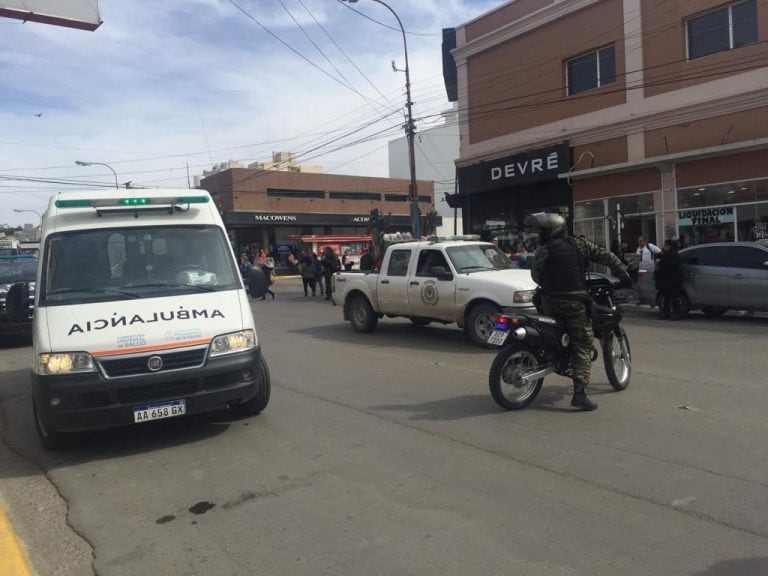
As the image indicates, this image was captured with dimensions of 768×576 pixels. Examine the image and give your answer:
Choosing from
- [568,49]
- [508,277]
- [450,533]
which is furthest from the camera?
[568,49]

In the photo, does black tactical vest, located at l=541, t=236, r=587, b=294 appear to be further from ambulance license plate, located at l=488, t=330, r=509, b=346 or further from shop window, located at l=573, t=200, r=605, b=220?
shop window, located at l=573, t=200, r=605, b=220

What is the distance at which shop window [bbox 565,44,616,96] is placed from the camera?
1891 cm

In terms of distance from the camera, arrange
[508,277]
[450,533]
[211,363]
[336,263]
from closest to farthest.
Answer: [450,533], [211,363], [508,277], [336,263]

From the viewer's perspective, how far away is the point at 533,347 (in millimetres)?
6152

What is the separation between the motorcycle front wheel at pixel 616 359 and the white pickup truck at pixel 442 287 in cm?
250

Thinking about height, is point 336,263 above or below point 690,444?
above

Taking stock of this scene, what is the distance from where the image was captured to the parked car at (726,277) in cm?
1140

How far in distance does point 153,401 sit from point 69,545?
4.68 feet

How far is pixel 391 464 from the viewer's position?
4.84m

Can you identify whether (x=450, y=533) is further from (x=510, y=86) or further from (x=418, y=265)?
(x=510, y=86)

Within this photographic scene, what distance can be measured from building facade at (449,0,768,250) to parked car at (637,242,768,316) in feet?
15.4

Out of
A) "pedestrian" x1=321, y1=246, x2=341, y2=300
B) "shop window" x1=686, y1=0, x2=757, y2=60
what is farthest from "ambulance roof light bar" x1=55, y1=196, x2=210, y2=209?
"shop window" x1=686, y1=0, x2=757, y2=60

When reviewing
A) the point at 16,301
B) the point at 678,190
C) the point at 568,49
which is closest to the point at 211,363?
the point at 16,301

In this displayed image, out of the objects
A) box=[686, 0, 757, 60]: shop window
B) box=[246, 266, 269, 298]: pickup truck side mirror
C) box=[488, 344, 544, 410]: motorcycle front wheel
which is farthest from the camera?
box=[686, 0, 757, 60]: shop window
